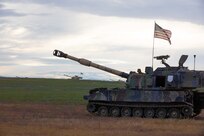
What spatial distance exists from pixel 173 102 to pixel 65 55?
27.9 ft

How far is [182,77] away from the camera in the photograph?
32906 millimetres

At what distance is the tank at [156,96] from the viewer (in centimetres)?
3250

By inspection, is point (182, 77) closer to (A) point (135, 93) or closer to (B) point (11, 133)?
(A) point (135, 93)

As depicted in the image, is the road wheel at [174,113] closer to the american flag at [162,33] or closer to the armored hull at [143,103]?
the armored hull at [143,103]

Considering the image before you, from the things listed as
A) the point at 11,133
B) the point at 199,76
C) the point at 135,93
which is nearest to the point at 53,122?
the point at 11,133

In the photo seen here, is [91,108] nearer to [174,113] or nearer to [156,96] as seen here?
[156,96]

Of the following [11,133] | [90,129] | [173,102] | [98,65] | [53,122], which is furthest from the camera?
[98,65]

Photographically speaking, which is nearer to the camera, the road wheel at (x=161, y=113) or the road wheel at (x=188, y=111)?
the road wheel at (x=188, y=111)

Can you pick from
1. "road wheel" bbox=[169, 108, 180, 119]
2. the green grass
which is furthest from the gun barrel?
the green grass

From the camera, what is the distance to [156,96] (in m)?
32.7

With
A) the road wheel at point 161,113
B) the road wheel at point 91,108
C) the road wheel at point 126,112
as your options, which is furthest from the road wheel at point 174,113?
the road wheel at point 91,108

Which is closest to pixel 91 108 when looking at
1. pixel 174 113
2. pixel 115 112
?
pixel 115 112

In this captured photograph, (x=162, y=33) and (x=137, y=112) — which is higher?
(x=162, y=33)

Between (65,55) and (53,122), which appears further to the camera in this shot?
(65,55)
